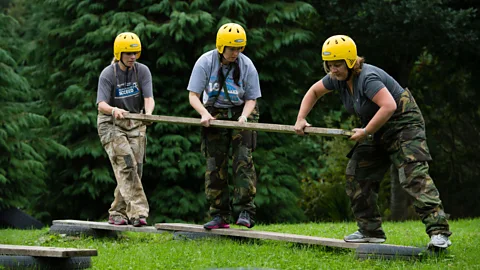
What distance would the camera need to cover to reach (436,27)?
1573 cm

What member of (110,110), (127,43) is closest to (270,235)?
(110,110)

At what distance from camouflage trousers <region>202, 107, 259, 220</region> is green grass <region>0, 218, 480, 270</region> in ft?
1.63

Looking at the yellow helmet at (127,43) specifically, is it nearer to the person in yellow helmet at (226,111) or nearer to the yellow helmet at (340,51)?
the person in yellow helmet at (226,111)

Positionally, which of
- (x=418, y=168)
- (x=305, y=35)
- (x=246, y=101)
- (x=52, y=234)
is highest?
(x=305, y=35)

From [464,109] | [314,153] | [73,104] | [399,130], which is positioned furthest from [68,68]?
[399,130]

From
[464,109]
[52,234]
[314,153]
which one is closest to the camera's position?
[52,234]

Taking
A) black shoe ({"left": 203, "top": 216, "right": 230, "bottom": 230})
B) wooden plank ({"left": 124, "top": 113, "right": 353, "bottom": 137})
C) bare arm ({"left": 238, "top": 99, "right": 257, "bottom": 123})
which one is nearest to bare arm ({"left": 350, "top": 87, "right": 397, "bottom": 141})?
wooden plank ({"left": 124, "top": 113, "right": 353, "bottom": 137})

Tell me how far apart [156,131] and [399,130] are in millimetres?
9172

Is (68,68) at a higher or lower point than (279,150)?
higher

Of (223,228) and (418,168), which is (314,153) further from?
(418,168)

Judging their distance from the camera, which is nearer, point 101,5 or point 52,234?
point 52,234

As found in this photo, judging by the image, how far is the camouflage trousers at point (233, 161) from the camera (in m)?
9.06

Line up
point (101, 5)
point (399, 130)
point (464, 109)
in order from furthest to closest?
1. point (464, 109)
2. point (101, 5)
3. point (399, 130)

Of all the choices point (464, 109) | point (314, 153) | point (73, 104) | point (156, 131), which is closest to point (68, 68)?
point (73, 104)
